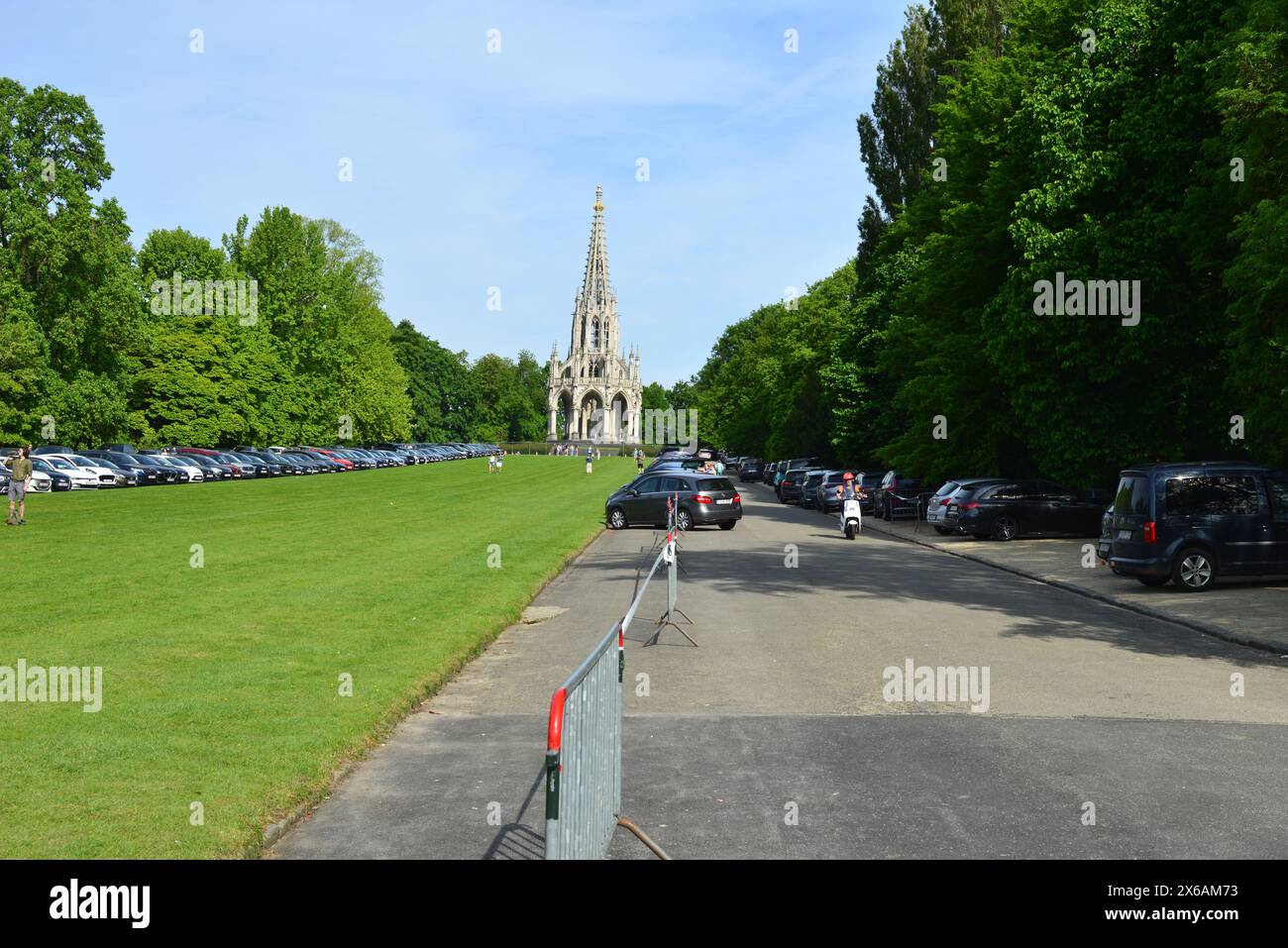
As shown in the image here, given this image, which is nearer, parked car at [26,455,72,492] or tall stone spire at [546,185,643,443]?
parked car at [26,455,72,492]

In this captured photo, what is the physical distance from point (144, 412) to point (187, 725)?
73970 mm

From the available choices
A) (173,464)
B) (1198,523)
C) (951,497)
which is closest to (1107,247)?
(951,497)

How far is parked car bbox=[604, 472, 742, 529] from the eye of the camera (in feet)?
119

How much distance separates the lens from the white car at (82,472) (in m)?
53.7

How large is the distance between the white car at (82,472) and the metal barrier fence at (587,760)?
53.0m

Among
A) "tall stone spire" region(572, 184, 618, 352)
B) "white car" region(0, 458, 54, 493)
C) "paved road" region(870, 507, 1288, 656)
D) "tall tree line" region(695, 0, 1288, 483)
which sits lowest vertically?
"paved road" region(870, 507, 1288, 656)

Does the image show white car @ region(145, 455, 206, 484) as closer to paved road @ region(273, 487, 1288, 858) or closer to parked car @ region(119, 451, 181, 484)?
parked car @ region(119, 451, 181, 484)

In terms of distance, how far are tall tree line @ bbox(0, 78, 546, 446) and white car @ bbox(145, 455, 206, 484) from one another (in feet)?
11.4

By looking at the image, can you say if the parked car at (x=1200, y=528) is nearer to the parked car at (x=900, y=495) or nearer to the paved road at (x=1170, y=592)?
the paved road at (x=1170, y=592)

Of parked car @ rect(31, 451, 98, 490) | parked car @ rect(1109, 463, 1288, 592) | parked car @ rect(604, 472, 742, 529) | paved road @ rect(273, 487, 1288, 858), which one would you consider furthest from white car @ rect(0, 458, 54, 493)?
parked car @ rect(1109, 463, 1288, 592)

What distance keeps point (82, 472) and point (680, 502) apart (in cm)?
3223

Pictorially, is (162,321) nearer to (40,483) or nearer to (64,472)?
(64,472)

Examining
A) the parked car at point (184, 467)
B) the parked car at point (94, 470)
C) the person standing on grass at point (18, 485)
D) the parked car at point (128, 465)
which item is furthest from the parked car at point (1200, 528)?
the parked car at point (184, 467)
